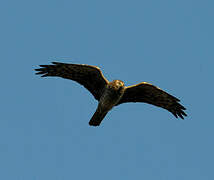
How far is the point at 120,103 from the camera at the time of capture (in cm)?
1983

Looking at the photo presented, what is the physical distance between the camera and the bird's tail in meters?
19.2

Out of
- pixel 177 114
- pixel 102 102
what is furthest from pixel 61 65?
pixel 177 114

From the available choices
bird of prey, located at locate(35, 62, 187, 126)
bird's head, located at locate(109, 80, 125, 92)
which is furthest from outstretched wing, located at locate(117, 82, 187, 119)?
bird's head, located at locate(109, 80, 125, 92)

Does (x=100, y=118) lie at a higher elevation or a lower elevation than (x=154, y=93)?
lower

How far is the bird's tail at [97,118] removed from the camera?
1919cm

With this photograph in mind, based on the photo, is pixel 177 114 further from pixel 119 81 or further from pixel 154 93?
pixel 119 81

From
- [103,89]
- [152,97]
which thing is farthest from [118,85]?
[152,97]

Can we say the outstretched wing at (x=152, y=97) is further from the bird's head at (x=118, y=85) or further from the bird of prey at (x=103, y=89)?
the bird's head at (x=118, y=85)

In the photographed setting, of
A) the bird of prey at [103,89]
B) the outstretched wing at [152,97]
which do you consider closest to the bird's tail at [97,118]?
the bird of prey at [103,89]

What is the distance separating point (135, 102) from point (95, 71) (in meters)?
2.26

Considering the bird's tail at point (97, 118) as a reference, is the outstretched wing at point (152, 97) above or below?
above

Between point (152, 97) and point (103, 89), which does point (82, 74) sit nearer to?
point (103, 89)

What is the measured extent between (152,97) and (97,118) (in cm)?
243

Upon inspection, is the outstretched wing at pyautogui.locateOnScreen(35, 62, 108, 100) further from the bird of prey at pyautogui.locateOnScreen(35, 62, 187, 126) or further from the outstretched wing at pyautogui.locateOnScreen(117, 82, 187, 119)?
the outstretched wing at pyautogui.locateOnScreen(117, 82, 187, 119)
